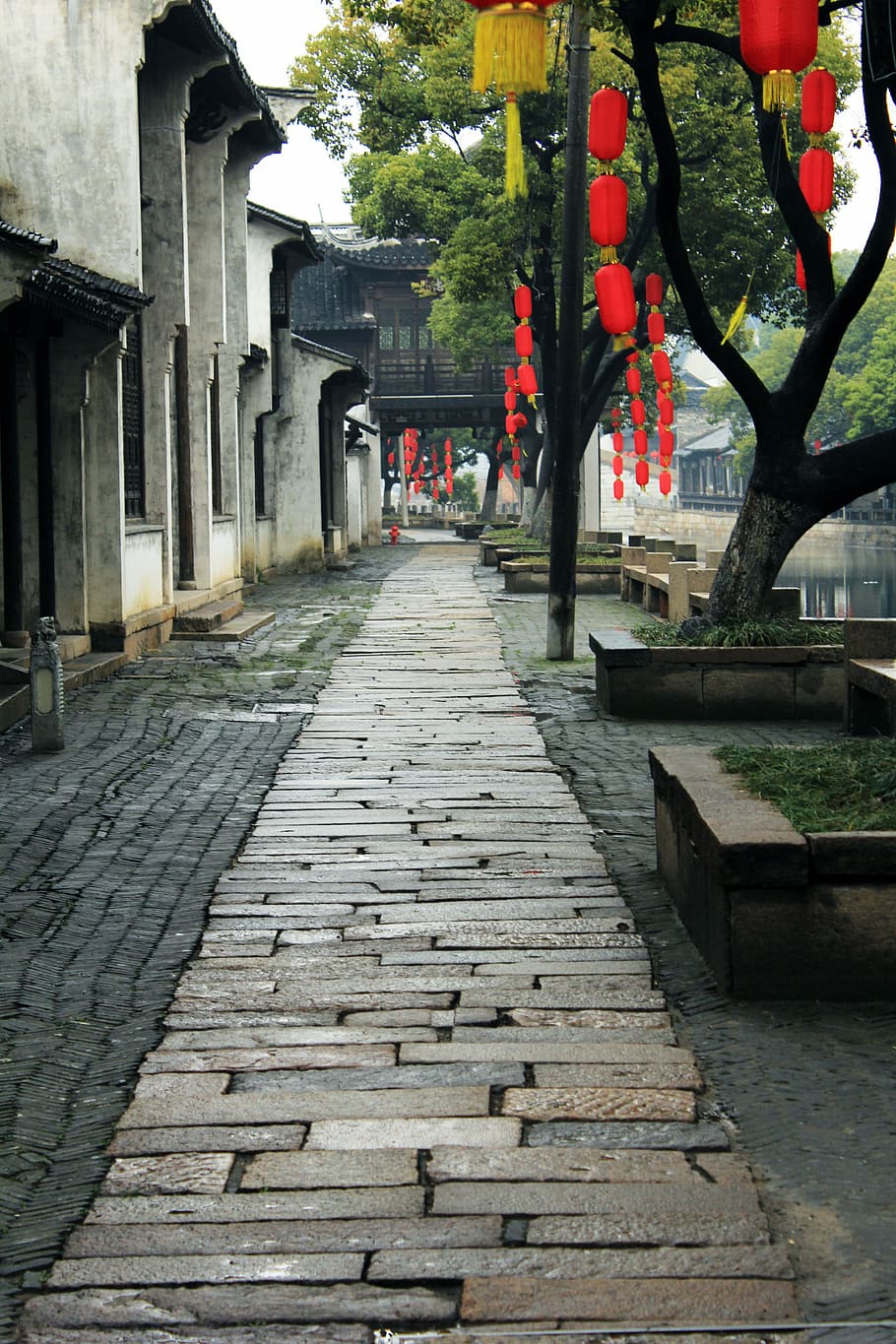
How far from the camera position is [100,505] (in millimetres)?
15289

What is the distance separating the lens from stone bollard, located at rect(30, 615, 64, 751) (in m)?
10.4

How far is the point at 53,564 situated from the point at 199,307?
6432 mm

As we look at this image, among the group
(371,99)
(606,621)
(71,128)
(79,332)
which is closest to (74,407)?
(79,332)

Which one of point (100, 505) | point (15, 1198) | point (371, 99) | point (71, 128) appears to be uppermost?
point (371, 99)

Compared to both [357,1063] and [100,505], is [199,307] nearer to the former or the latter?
[100,505]

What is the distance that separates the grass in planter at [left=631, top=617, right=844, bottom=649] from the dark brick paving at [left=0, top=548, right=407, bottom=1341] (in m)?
2.97

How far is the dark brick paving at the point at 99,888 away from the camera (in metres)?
4.17

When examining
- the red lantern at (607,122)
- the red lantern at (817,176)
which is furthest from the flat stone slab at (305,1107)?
the red lantern at (817,176)

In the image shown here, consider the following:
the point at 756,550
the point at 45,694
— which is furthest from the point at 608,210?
the point at 45,694

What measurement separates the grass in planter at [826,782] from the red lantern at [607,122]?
7279mm

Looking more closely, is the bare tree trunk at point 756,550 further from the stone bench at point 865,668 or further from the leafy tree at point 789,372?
the stone bench at point 865,668

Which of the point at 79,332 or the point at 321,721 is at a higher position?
the point at 79,332

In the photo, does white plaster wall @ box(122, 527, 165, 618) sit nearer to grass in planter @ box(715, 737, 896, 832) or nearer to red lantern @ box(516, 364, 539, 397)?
grass in planter @ box(715, 737, 896, 832)

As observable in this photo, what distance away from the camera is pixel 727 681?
11875mm
